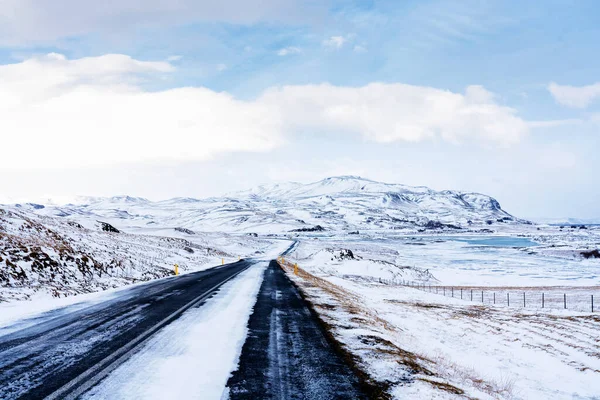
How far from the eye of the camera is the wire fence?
1260 inches

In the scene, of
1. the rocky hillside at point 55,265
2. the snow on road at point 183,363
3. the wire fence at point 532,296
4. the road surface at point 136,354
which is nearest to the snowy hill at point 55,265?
the rocky hillside at point 55,265

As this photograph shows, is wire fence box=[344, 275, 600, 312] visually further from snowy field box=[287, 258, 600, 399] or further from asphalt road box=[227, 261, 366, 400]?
asphalt road box=[227, 261, 366, 400]

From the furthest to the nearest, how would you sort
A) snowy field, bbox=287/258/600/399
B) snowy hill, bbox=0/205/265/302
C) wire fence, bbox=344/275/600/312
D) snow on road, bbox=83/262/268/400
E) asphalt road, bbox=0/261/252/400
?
1. wire fence, bbox=344/275/600/312
2. snowy hill, bbox=0/205/265/302
3. snowy field, bbox=287/258/600/399
4. asphalt road, bbox=0/261/252/400
5. snow on road, bbox=83/262/268/400

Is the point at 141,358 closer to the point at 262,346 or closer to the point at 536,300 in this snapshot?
the point at 262,346

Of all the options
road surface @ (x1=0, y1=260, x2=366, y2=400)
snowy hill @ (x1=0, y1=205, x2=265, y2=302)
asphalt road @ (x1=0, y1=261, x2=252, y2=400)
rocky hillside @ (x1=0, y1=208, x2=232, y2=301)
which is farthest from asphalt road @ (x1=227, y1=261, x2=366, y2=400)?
rocky hillside @ (x1=0, y1=208, x2=232, y2=301)

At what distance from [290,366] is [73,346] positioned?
14.1ft

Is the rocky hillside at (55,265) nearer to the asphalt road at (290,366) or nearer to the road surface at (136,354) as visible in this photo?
the road surface at (136,354)

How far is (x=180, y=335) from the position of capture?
909 centimetres

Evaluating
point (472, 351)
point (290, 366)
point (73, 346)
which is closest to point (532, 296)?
point (472, 351)

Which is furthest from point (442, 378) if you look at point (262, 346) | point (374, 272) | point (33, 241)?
point (374, 272)

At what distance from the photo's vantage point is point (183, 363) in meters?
6.88

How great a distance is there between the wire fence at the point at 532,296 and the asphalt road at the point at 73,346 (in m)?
26.7

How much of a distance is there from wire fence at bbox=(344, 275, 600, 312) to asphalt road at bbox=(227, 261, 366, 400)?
25.2 m

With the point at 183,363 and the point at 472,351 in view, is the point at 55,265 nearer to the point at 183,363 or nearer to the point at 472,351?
the point at 183,363
